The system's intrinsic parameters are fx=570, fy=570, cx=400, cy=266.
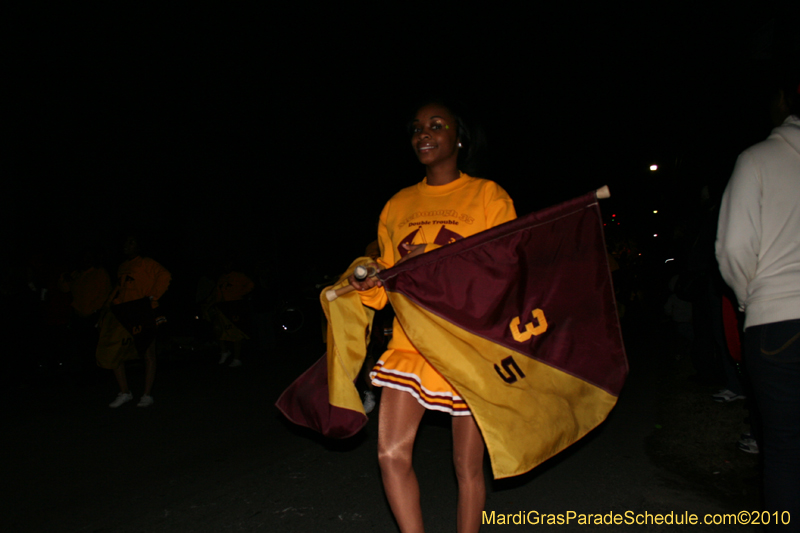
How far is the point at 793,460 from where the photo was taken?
2.11 m

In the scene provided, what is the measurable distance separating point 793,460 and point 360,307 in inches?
69.3

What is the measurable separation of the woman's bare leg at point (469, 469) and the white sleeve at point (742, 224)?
1.18 m

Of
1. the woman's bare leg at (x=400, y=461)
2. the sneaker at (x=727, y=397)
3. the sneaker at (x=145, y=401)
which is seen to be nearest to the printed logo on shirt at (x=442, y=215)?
the woman's bare leg at (x=400, y=461)

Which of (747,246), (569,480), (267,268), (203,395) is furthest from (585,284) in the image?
(267,268)

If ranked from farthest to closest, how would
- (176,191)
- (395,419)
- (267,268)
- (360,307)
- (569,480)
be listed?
(176,191) < (267,268) < (569,480) < (360,307) < (395,419)

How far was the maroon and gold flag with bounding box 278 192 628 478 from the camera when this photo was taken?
225cm

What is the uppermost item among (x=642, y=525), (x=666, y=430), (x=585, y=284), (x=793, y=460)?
(x=585, y=284)

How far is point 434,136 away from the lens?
263 centimetres

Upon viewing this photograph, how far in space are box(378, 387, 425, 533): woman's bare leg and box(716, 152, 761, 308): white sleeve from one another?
1383 mm

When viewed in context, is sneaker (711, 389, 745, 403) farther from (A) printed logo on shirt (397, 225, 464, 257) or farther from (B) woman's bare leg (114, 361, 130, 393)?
(B) woman's bare leg (114, 361, 130, 393)

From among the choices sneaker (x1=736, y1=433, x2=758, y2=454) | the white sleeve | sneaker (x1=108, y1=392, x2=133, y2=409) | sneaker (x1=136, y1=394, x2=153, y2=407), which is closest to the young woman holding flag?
the white sleeve

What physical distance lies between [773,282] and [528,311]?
89cm

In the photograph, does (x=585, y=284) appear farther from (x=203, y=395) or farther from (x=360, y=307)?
(x=203, y=395)

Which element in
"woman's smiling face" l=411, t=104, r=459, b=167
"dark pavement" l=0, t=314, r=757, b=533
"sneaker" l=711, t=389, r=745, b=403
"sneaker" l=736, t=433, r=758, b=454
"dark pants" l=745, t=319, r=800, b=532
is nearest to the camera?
"dark pants" l=745, t=319, r=800, b=532
